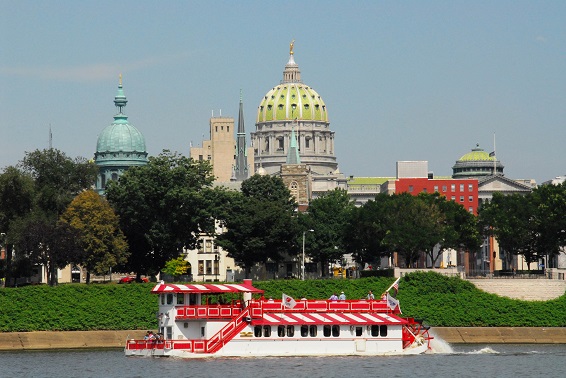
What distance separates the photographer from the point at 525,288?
12975 cm

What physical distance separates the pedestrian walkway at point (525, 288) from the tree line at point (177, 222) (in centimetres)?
1834

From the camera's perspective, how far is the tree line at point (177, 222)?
140500 millimetres

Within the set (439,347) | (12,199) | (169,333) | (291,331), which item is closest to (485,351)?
(439,347)

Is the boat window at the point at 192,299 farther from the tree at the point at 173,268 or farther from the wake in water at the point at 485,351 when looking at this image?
the tree at the point at 173,268

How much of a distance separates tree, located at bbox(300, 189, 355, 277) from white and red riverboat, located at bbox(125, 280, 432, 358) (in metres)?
69.1

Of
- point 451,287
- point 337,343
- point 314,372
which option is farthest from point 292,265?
point 314,372

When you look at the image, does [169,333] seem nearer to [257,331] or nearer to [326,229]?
[257,331]

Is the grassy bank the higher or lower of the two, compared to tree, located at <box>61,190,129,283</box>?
lower

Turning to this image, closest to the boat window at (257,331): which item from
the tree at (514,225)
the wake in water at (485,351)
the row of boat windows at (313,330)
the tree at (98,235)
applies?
the row of boat windows at (313,330)

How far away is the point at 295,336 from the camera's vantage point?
98.4 meters

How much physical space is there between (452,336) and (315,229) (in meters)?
54.1

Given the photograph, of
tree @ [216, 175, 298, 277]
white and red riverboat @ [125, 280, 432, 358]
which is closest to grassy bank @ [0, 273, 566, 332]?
white and red riverboat @ [125, 280, 432, 358]

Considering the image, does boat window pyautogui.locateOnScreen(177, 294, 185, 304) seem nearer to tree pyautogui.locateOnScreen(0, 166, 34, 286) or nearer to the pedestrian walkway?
the pedestrian walkway

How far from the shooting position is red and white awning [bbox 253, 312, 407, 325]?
9750cm
